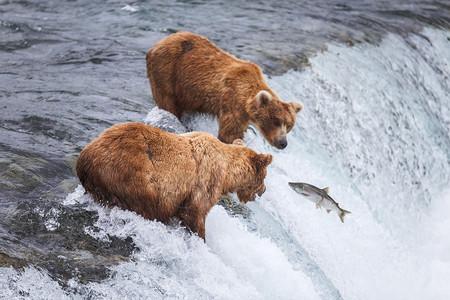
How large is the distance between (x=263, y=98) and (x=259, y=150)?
902mm

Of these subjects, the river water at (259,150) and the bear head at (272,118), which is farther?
the bear head at (272,118)

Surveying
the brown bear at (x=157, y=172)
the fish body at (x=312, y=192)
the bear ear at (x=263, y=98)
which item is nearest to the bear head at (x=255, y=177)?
the brown bear at (x=157, y=172)

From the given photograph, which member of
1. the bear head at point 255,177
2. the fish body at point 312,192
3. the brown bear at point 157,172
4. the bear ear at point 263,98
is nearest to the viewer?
the brown bear at point 157,172

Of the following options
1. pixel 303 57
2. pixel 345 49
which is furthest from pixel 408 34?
pixel 303 57

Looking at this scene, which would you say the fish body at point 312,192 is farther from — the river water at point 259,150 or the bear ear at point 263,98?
the bear ear at point 263,98

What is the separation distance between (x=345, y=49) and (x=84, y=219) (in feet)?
23.2

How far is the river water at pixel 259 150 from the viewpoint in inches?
147

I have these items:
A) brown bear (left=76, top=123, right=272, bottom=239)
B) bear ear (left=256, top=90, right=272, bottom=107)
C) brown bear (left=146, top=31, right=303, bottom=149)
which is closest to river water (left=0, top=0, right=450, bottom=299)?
brown bear (left=76, top=123, right=272, bottom=239)

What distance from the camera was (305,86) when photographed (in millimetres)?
8109

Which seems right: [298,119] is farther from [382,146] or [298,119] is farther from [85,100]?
[85,100]

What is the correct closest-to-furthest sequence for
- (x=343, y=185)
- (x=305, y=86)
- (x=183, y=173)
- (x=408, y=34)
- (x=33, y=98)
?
(x=183, y=173), (x=33, y=98), (x=343, y=185), (x=305, y=86), (x=408, y=34)

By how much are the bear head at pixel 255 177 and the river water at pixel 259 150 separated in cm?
27

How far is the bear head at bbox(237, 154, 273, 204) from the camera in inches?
179

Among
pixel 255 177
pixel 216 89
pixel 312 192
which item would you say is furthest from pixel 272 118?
pixel 255 177
